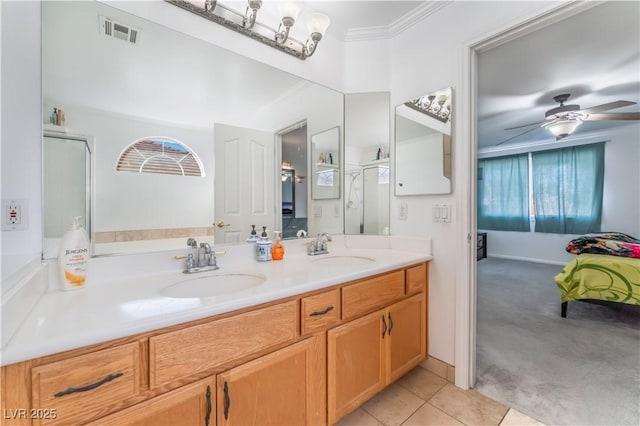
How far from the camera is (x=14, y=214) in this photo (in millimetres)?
884

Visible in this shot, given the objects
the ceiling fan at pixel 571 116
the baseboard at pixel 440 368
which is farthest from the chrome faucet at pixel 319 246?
the ceiling fan at pixel 571 116

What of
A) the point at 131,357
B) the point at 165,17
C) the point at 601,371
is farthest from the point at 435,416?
the point at 165,17

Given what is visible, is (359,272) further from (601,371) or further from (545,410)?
(601,371)

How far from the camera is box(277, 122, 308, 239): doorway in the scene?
70.0 inches

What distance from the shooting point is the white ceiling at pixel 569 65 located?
6.22 feet

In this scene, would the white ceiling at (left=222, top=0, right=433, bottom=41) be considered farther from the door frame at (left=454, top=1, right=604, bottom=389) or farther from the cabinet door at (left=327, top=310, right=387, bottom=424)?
the cabinet door at (left=327, top=310, right=387, bottom=424)

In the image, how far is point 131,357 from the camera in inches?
29.2

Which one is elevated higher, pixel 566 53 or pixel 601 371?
pixel 566 53

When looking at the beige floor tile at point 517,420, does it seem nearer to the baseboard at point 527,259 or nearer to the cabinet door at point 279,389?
the cabinet door at point 279,389

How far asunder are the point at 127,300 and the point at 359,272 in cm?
93

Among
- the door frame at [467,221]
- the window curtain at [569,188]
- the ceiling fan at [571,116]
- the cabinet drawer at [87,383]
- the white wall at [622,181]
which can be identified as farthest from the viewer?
the window curtain at [569,188]

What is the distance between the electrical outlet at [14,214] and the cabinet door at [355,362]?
1209 millimetres

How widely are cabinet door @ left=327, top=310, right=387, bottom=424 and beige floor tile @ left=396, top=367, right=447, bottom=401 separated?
0.33 m

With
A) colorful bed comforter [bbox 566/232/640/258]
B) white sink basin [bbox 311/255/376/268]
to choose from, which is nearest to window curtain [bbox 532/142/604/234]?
colorful bed comforter [bbox 566/232/640/258]
